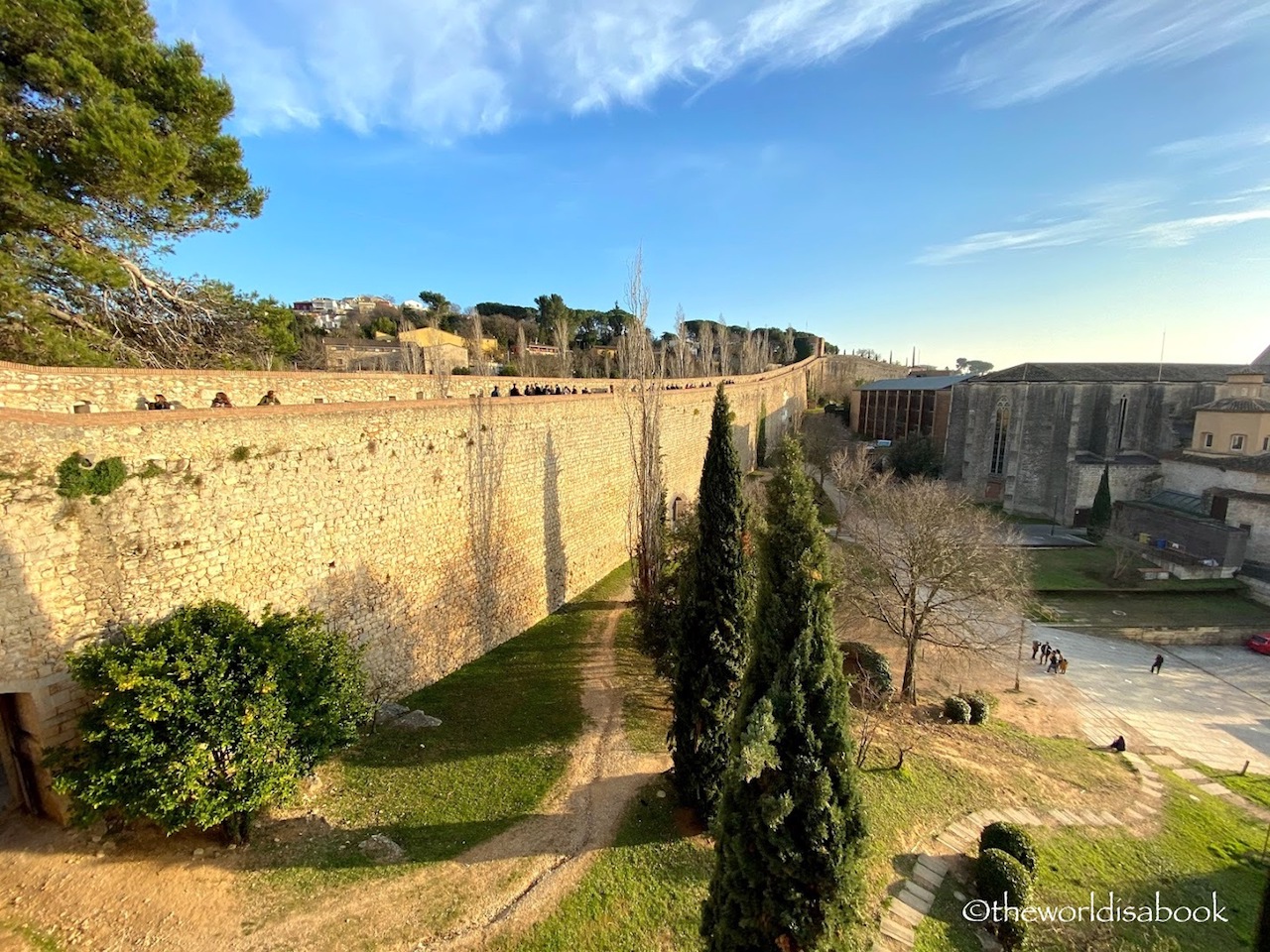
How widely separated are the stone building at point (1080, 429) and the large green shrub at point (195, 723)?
38.8 metres

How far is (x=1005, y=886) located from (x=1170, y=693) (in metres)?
13.7

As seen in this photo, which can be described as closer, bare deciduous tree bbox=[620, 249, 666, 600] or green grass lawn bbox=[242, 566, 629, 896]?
green grass lawn bbox=[242, 566, 629, 896]

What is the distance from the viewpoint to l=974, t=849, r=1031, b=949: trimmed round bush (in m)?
7.60

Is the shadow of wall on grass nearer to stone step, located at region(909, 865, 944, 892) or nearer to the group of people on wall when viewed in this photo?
the group of people on wall

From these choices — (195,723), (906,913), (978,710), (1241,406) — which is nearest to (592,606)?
(906,913)

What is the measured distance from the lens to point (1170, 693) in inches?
649

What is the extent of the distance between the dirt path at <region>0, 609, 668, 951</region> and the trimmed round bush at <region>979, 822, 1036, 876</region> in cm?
622

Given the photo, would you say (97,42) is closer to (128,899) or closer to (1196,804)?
(128,899)

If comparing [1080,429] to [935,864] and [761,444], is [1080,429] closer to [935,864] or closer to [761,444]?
[761,444]

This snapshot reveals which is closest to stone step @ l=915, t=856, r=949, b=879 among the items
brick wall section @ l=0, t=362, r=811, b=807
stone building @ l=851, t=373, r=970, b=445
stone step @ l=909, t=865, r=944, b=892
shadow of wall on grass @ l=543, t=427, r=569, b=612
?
stone step @ l=909, t=865, r=944, b=892

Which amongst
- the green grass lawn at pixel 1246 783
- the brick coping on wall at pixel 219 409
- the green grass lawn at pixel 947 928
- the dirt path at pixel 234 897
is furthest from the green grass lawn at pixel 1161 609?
the dirt path at pixel 234 897

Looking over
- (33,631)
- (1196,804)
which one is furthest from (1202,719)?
(33,631)

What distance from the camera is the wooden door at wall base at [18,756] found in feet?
20.5

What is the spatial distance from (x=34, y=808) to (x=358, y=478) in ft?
18.0
